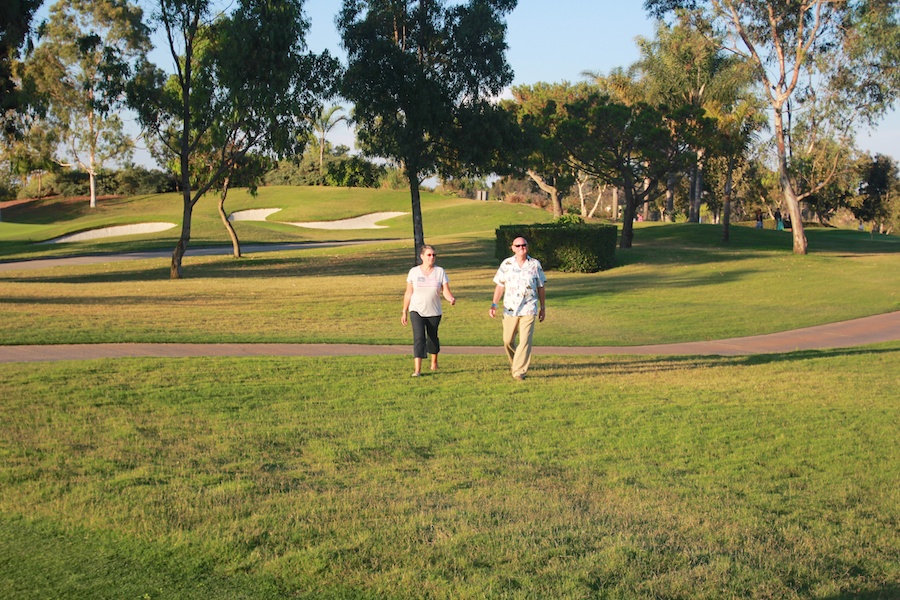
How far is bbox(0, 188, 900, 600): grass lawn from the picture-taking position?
4891 millimetres

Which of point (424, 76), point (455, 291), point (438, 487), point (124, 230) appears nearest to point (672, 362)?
point (438, 487)

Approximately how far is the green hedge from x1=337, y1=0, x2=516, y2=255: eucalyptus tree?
3.79 metres

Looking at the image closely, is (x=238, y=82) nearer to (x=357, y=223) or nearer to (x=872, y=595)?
(x=872, y=595)

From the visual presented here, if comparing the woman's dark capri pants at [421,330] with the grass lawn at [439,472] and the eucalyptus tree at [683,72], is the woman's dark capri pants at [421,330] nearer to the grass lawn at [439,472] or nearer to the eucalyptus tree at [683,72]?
the grass lawn at [439,472]

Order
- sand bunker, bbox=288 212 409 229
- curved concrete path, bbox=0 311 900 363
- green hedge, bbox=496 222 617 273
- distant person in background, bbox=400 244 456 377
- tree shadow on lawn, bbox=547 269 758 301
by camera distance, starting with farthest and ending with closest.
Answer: sand bunker, bbox=288 212 409 229 < green hedge, bbox=496 222 617 273 < tree shadow on lawn, bbox=547 269 758 301 < curved concrete path, bbox=0 311 900 363 < distant person in background, bbox=400 244 456 377

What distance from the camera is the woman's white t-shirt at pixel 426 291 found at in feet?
39.1

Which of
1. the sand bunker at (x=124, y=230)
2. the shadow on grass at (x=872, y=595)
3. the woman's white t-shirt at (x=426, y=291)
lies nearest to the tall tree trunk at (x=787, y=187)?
the woman's white t-shirt at (x=426, y=291)

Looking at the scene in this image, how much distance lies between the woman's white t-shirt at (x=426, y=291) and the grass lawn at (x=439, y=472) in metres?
0.95

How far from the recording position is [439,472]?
714 centimetres

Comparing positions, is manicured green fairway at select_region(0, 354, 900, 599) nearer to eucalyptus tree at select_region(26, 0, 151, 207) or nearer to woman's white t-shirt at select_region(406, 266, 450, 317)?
woman's white t-shirt at select_region(406, 266, 450, 317)

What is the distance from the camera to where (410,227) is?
60156mm

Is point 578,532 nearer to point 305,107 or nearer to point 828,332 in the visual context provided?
point 828,332

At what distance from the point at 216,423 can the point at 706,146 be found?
105ft

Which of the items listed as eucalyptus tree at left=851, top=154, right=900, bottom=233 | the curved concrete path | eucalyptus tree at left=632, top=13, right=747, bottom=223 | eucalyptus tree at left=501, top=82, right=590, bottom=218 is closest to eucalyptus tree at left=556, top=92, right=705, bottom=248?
eucalyptus tree at left=501, top=82, right=590, bottom=218
